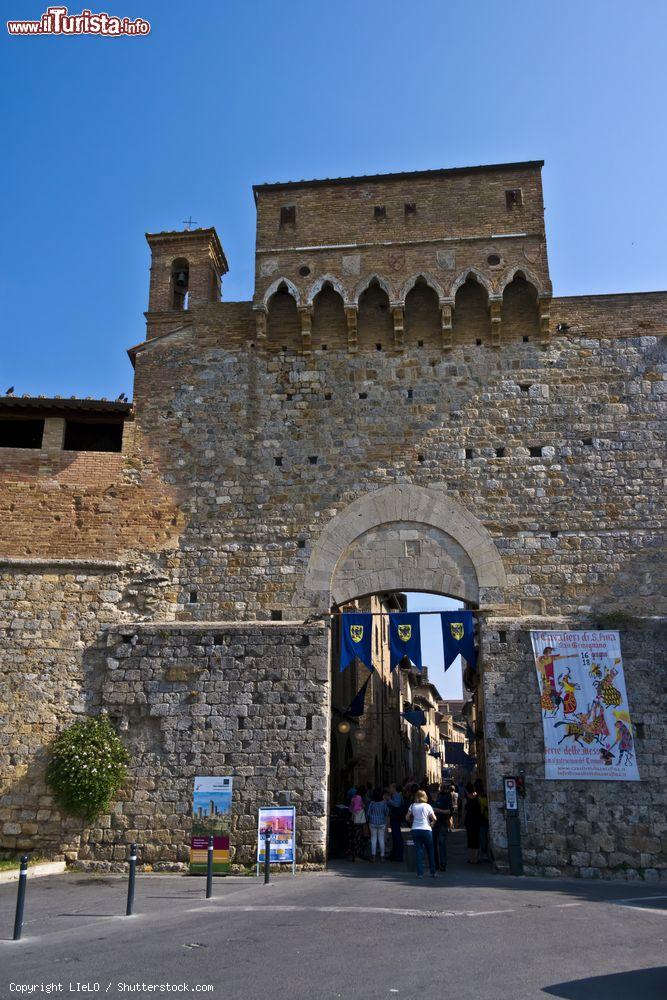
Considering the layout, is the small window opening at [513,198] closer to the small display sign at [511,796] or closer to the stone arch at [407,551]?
the stone arch at [407,551]

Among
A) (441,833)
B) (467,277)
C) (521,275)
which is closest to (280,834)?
(441,833)

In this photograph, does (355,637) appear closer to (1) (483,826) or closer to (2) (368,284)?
(1) (483,826)

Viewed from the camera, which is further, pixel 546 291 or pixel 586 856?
pixel 546 291

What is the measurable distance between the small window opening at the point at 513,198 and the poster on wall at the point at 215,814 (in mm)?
12630

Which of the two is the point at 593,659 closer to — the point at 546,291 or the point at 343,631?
the point at 343,631

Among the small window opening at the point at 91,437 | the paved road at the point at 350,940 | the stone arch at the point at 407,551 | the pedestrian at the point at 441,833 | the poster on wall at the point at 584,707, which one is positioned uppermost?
the small window opening at the point at 91,437

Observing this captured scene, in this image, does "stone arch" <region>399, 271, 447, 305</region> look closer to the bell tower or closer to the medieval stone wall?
the bell tower

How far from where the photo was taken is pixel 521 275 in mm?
15875

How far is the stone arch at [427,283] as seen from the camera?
15.8 meters

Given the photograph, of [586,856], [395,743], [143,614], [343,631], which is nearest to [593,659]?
[586,856]

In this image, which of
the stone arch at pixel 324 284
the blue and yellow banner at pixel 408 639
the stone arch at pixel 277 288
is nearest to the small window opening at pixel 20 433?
the stone arch at pixel 277 288

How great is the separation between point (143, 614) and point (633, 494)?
954 centimetres

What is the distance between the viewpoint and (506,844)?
12695mm

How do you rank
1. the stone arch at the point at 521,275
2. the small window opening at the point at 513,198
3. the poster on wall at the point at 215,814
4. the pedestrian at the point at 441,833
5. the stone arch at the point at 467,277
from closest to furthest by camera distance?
the poster on wall at the point at 215,814
the pedestrian at the point at 441,833
the stone arch at the point at 521,275
the stone arch at the point at 467,277
the small window opening at the point at 513,198
